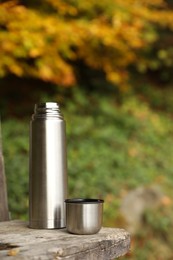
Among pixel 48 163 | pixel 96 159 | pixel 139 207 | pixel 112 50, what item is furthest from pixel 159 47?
pixel 48 163

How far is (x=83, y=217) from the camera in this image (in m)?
1.99

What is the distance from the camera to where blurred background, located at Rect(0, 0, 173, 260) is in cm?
520

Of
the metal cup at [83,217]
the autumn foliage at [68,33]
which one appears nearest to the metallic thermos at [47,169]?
the metal cup at [83,217]

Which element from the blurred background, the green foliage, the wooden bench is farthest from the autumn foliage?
the wooden bench

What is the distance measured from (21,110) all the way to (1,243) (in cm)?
574

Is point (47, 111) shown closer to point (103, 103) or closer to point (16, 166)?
point (16, 166)

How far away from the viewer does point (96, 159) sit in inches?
239

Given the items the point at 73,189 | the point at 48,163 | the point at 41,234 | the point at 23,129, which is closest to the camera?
the point at 41,234

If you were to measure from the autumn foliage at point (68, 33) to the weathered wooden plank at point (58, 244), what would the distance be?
125 inches

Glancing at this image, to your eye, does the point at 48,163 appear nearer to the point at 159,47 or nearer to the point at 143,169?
the point at 143,169

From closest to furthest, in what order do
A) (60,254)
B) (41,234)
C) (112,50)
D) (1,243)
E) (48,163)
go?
(60,254)
(1,243)
(41,234)
(48,163)
(112,50)

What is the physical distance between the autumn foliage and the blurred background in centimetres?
1

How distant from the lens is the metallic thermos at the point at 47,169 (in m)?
2.15

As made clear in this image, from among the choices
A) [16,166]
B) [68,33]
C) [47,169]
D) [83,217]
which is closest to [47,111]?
[47,169]
